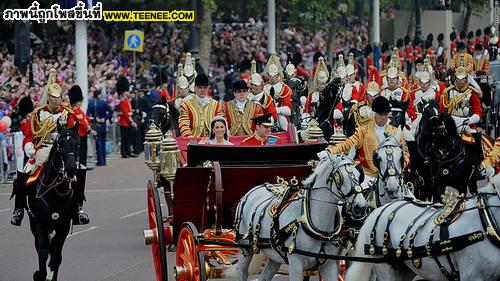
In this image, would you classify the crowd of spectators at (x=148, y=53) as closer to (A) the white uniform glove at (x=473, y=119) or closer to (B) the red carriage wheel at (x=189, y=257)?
(A) the white uniform glove at (x=473, y=119)

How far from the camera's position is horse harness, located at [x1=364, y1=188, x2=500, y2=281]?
9.54 m

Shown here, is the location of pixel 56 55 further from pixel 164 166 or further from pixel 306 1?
pixel 164 166

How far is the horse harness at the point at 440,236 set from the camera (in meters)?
9.54

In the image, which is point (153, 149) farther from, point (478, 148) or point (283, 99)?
point (283, 99)

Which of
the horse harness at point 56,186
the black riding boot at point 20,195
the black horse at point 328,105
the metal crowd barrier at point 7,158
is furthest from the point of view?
the metal crowd barrier at point 7,158

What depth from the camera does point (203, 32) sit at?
4044cm

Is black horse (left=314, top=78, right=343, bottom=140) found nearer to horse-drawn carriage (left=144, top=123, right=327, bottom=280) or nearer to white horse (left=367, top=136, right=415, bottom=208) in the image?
horse-drawn carriage (left=144, top=123, right=327, bottom=280)

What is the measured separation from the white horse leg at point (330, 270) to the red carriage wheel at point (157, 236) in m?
2.21


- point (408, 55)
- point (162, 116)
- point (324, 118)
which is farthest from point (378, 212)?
point (408, 55)

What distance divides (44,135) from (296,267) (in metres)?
4.39

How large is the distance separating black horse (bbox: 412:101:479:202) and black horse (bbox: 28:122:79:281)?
4.53 metres

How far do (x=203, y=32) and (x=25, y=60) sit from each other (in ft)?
42.6

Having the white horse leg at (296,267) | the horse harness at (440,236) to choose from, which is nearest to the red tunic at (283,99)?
the white horse leg at (296,267)

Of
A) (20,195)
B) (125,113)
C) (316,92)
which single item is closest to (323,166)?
(20,195)
